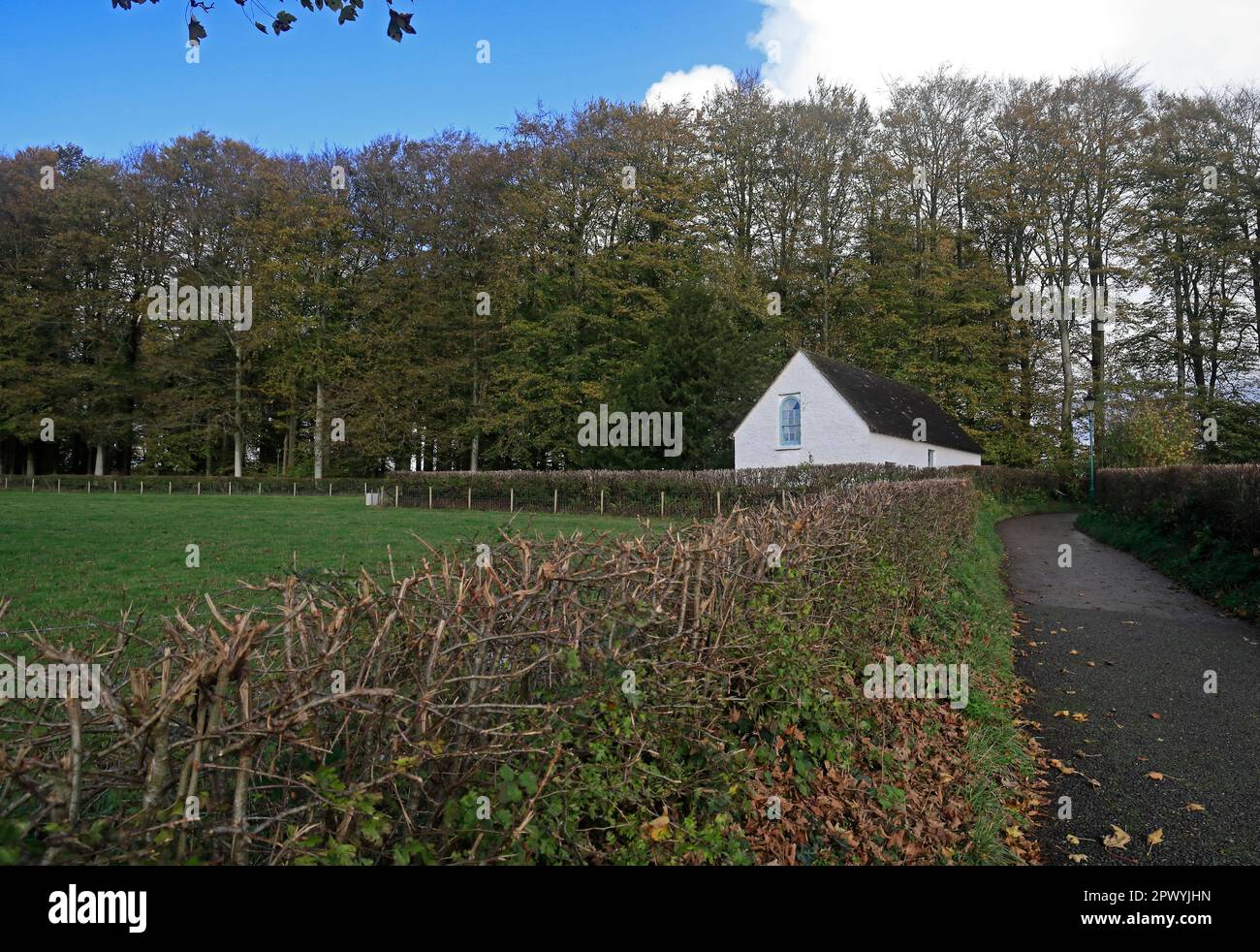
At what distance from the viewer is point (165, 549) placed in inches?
468

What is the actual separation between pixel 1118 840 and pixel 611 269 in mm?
35901

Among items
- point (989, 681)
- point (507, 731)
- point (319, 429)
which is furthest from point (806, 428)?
point (507, 731)

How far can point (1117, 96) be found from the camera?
120 ft

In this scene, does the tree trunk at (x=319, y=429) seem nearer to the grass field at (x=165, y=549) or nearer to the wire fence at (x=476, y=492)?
the wire fence at (x=476, y=492)

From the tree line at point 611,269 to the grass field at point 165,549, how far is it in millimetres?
17321

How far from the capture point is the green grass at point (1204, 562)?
962cm

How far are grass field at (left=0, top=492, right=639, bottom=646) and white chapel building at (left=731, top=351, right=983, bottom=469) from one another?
11110 millimetres

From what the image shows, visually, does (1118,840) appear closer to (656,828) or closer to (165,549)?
(656,828)

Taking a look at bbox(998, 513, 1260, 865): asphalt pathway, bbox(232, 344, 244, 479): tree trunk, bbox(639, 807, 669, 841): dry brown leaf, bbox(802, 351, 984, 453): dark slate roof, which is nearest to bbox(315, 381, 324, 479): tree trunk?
bbox(232, 344, 244, 479): tree trunk

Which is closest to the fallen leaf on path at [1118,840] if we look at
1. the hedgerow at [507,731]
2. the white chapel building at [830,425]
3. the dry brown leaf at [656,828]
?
the hedgerow at [507,731]

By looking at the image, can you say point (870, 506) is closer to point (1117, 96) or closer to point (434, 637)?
point (434, 637)

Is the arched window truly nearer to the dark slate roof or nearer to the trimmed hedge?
the dark slate roof

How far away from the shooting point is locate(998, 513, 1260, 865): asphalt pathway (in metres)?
3.90
